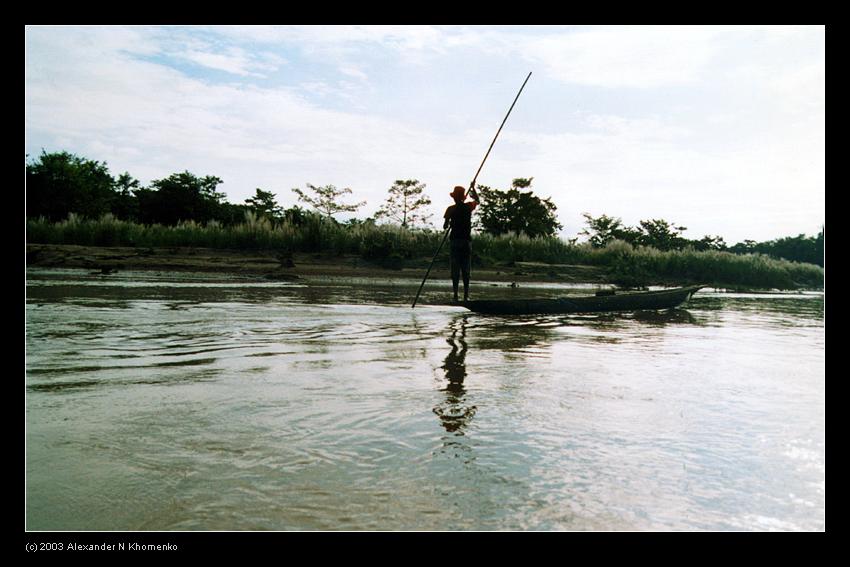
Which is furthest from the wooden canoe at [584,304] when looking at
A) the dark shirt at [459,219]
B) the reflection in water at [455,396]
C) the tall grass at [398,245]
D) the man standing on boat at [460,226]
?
the tall grass at [398,245]

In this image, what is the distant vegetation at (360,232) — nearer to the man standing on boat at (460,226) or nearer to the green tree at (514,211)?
the green tree at (514,211)

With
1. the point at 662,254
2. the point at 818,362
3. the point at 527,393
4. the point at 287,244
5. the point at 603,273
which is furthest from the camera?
the point at 662,254

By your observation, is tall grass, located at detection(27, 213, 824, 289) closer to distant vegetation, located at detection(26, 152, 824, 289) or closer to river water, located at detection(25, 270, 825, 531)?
distant vegetation, located at detection(26, 152, 824, 289)

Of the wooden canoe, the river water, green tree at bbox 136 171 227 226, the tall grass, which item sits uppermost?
green tree at bbox 136 171 227 226

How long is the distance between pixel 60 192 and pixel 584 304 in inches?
1093

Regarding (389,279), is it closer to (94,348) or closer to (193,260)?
(193,260)

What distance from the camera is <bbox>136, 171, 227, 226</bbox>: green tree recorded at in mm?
33188

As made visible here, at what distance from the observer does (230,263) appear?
18484 mm

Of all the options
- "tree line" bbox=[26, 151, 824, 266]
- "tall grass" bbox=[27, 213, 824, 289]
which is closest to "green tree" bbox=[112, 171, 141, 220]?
"tree line" bbox=[26, 151, 824, 266]

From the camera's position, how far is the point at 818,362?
19.5 ft

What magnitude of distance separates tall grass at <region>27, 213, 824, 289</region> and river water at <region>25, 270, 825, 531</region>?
1397 cm

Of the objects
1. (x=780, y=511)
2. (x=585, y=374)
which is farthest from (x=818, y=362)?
(x=780, y=511)

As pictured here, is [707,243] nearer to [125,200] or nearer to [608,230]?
[608,230]
